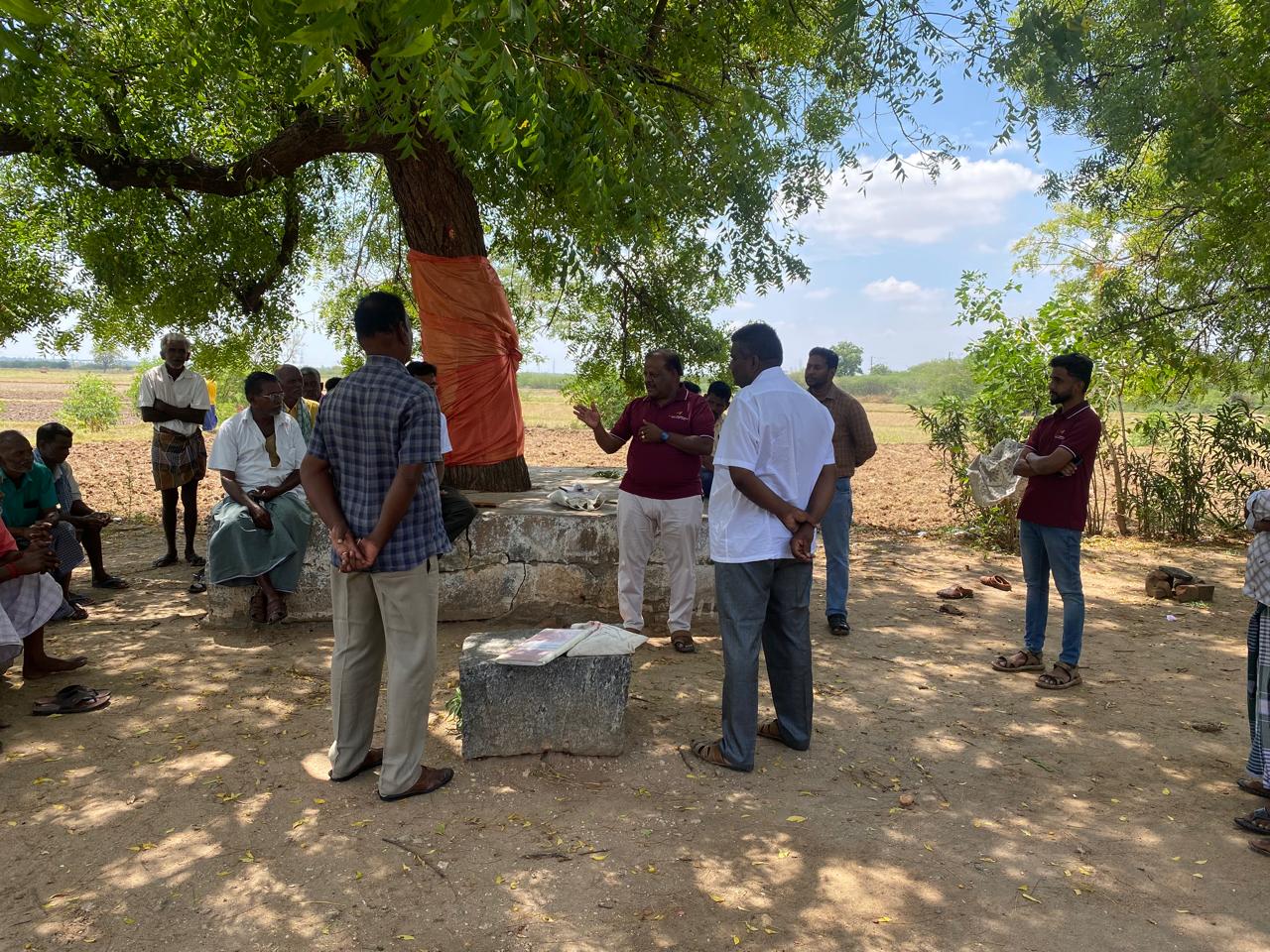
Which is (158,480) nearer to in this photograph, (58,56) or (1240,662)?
(58,56)

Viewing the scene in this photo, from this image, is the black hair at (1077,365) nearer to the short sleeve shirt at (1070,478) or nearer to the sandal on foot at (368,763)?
the short sleeve shirt at (1070,478)

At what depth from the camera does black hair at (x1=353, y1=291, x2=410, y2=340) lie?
3.46 meters

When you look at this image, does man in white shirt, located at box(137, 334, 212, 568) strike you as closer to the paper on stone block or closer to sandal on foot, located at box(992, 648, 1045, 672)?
the paper on stone block

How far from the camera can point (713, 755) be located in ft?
13.3

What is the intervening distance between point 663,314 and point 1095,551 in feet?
17.4

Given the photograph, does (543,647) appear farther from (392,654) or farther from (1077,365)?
(1077,365)

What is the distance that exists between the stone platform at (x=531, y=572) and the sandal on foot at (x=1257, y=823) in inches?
129

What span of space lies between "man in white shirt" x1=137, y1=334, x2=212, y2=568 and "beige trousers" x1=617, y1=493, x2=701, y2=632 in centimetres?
397

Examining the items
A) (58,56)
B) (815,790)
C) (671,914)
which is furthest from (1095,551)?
(58,56)

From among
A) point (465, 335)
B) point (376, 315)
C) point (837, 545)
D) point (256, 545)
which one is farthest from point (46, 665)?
point (837, 545)

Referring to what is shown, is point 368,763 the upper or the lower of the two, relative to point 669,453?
lower

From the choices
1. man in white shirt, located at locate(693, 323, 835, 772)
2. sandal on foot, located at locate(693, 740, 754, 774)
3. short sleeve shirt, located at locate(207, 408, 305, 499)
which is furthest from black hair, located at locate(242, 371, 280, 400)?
sandal on foot, located at locate(693, 740, 754, 774)

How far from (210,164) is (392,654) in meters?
5.87

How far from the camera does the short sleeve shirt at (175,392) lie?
23.5 feet
